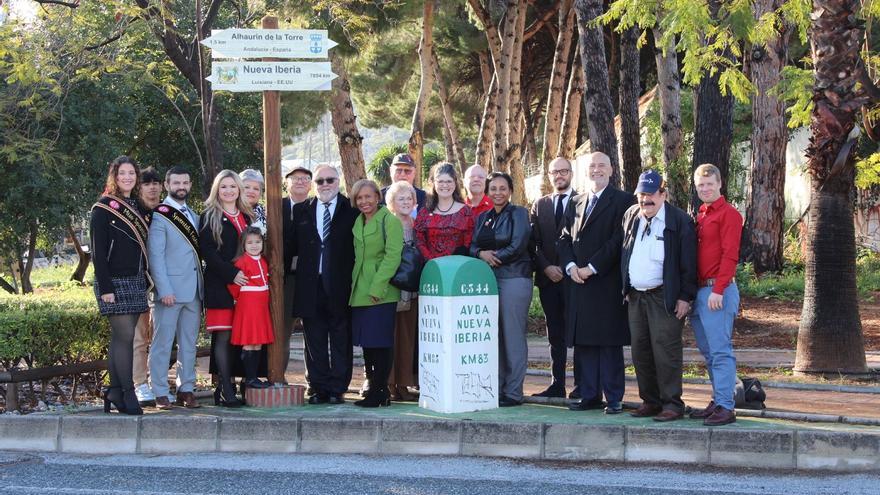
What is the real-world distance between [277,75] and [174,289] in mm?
2039

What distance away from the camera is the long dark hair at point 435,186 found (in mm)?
9359

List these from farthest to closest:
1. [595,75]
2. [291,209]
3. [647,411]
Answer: [595,75], [291,209], [647,411]

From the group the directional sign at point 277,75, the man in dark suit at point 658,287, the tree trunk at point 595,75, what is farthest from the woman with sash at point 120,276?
the tree trunk at point 595,75

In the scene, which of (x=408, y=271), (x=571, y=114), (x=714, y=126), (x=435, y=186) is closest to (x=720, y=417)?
(x=408, y=271)

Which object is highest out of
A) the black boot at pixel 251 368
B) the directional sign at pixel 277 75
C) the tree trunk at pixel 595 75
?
the tree trunk at pixel 595 75

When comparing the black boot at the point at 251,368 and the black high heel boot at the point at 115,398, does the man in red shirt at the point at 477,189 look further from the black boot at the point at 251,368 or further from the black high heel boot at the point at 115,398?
the black high heel boot at the point at 115,398

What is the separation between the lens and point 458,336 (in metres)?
8.78

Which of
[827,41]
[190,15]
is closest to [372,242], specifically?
[827,41]

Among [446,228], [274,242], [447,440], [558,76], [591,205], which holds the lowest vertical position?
[447,440]

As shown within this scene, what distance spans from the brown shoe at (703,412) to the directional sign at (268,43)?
167 inches

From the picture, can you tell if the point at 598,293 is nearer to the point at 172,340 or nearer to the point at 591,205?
the point at 591,205

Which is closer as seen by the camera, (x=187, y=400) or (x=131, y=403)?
(x=131, y=403)

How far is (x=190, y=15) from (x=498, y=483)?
59.8 ft

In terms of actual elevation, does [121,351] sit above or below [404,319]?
below
